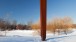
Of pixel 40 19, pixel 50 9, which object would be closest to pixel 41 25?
pixel 40 19

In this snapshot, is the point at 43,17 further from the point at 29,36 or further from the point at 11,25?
the point at 11,25

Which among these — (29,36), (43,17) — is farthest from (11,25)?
(43,17)

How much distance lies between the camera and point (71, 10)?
484 cm

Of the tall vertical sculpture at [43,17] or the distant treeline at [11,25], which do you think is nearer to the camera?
the tall vertical sculpture at [43,17]

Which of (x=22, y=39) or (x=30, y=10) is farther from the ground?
(x=30, y=10)

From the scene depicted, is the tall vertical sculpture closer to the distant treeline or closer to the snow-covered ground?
the snow-covered ground

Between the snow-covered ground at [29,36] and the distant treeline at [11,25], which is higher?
the distant treeline at [11,25]

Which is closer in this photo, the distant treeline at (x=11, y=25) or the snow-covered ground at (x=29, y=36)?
the snow-covered ground at (x=29, y=36)

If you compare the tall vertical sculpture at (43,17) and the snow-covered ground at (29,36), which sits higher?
the tall vertical sculpture at (43,17)

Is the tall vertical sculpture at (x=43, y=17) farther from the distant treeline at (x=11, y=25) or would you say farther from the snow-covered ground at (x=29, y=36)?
the distant treeline at (x=11, y=25)

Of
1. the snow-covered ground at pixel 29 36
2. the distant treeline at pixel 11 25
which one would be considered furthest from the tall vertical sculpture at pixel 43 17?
the distant treeline at pixel 11 25

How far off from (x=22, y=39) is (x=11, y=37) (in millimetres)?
395

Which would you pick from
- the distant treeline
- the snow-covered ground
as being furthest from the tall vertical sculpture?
the distant treeline

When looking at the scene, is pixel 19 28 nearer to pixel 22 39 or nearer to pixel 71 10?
pixel 22 39
